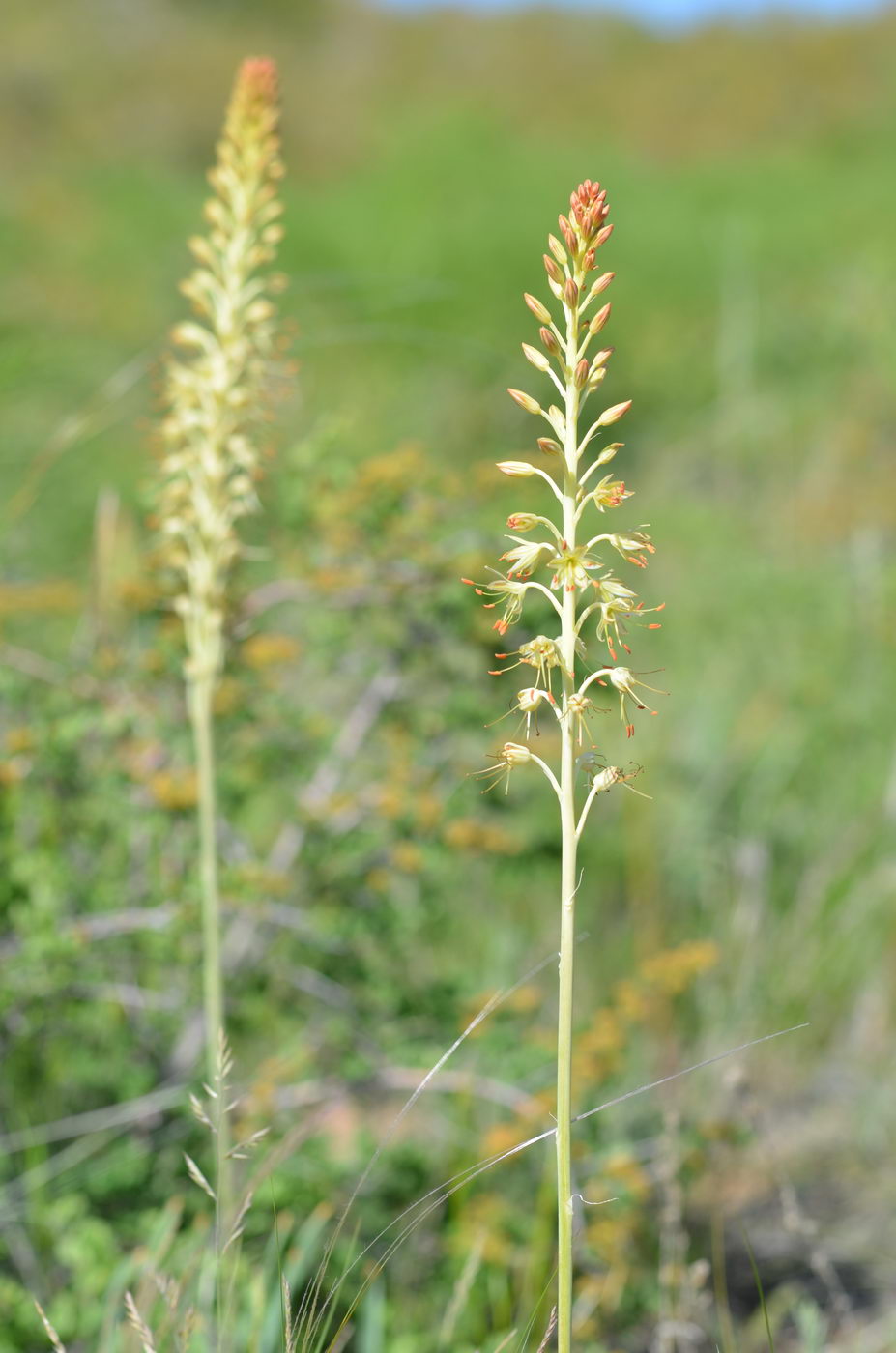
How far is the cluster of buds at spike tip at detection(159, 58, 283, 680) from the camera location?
5.77 feet

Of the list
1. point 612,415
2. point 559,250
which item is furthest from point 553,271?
point 612,415

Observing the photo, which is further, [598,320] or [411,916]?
[411,916]

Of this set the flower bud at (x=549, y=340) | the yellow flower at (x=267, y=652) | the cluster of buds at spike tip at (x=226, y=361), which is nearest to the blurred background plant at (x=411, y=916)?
the yellow flower at (x=267, y=652)

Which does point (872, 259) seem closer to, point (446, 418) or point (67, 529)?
point (446, 418)

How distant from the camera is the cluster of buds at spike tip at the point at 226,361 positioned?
5.77ft

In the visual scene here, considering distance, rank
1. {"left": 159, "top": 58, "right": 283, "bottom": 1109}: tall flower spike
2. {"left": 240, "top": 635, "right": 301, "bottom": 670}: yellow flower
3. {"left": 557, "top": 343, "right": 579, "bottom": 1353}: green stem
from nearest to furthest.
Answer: {"left": 557, "top": 343, "right": 579, "bottom": 1353}: green stem < {"left": 159, "top": 58, "right": 283, "bottom": 1109}: tall flower spike < {"left": 240, "top": 635, "right": 301, "bottom": 670}: yellow flower

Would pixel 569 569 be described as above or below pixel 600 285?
below

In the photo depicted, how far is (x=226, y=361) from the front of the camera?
1.83 meters

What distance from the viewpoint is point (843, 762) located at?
4.53m

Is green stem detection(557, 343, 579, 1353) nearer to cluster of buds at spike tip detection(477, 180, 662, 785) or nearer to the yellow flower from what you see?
cluster of buds at spike tip detection(477, 180, 662, 785)

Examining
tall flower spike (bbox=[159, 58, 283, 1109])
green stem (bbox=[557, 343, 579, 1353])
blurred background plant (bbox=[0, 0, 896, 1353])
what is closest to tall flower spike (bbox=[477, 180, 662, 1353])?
green stem (bbox=[557, 343, 579, 1353])

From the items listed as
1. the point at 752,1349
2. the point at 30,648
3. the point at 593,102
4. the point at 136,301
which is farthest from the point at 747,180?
the point at 752,1349

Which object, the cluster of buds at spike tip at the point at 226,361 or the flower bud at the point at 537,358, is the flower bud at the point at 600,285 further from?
the cluster of buds at spike tip at the point at 226,361

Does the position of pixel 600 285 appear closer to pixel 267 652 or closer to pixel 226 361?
pixel 226 361
